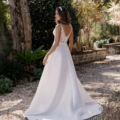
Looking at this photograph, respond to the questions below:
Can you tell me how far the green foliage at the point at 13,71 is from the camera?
19.9 feet

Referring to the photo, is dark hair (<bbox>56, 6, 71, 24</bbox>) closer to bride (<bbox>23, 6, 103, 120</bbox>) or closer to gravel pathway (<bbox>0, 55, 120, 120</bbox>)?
bride (<bbox>23, 6, 103, 120</bbox>)

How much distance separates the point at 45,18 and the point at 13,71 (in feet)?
9.30

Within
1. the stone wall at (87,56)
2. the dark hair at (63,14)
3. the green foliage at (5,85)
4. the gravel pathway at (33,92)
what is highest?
the dark hair at (63,14)

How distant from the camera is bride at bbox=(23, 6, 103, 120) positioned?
3389mm

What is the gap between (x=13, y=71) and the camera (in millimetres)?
6148

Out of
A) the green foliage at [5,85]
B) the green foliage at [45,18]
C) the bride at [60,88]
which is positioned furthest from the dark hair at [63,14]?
the green foliage at [45,18]

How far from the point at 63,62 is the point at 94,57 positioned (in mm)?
6941

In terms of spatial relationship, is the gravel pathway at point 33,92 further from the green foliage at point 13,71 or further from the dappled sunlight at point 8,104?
the green foliage at point 13,71

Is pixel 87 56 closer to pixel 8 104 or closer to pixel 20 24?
pixel 20 24

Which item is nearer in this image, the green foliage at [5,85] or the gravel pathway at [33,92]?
the gravel pathway at [33,92]

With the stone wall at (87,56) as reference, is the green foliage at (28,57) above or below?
above

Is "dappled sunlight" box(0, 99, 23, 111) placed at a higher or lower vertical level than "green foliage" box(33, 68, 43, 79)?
lower

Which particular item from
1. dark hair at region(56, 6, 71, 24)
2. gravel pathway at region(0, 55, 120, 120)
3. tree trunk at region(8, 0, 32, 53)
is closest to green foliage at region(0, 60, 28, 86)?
gravel pathway at region(0, 55, 120, 120)

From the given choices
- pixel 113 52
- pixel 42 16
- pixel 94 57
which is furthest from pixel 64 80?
pixel 113 52
